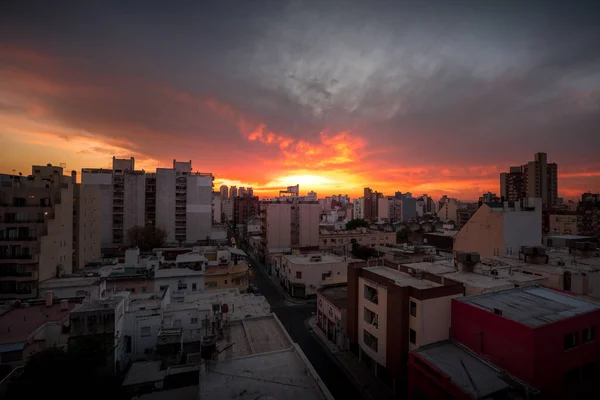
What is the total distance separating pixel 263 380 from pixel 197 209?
2192 inches

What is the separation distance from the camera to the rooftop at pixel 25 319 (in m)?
17.2

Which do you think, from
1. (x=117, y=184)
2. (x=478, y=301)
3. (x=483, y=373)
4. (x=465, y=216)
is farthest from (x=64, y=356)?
(x=465, y=216)

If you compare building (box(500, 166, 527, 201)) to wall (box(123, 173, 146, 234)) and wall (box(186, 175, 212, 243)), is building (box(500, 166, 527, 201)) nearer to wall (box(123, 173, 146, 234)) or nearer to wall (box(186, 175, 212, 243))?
wall (box(186, 175, 212, 243))

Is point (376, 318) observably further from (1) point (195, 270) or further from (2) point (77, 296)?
(2) point (77, 296)

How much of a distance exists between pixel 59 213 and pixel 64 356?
25.9 metres

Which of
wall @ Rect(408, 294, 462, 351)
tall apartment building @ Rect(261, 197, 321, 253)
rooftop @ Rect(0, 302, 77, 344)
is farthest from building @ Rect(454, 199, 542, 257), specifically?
rooftop @ Rect(0, 302, 77, 344)

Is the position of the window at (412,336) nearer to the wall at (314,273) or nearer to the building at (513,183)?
the wall at (314,273)

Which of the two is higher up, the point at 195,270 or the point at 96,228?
the point at 96,228

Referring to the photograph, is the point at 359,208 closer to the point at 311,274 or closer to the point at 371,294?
the point at 311,274

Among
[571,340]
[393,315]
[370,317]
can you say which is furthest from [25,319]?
[571,340]

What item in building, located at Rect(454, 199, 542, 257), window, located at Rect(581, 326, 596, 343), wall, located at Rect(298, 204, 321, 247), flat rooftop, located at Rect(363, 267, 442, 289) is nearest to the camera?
window, located at Rect(581, 326, 596, 343)

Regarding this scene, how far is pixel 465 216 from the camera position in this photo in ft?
299

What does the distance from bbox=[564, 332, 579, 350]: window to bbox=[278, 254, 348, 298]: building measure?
25.2m

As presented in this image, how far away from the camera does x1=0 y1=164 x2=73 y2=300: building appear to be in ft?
90.2
